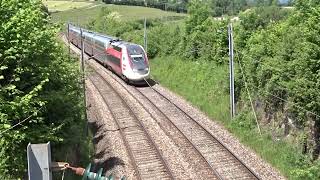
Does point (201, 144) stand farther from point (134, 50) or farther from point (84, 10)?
point (84, 10)

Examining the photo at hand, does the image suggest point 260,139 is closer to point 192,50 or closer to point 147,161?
point 147,161

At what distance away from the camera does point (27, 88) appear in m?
13.8

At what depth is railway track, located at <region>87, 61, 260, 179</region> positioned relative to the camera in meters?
18.1

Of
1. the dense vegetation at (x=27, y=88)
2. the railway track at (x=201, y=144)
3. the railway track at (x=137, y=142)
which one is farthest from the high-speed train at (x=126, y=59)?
the dense vegetation at (x=27, y=88)

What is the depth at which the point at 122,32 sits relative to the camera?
6588 centimetres

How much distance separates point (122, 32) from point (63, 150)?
49960mm

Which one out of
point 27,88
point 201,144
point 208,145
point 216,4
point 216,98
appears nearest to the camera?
point 27,88

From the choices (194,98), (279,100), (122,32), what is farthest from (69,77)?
(122,32)

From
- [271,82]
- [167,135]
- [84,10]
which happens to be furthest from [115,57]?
[84,10]

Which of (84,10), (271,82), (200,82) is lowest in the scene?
(200,82)

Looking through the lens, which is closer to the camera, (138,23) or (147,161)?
(147,161)

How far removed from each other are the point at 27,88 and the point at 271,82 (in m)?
12.9

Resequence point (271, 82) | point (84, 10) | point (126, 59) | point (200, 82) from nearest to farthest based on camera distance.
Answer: point (271, 82) → point (200, 82) → point (126, 59) → point (84, 10)

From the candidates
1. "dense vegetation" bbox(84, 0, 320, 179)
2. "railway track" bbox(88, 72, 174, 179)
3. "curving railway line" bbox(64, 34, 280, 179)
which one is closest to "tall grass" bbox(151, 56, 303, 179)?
"dense vegetation" bbox(84, 0, 320, 179)
